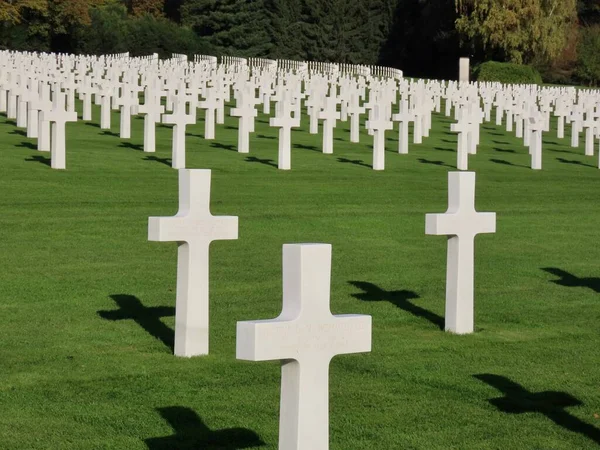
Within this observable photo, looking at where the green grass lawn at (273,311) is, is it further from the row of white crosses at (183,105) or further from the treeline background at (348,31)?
the treeline background at (348,31)

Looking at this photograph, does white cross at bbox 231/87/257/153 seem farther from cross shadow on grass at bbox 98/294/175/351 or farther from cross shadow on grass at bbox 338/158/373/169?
cross shadow on grass at bbox 98/294/175/351

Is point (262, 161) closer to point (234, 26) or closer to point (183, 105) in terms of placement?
point (183, 105)

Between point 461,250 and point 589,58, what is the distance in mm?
59986

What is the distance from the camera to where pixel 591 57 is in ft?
218

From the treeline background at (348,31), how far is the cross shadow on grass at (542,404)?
4932 centimetres

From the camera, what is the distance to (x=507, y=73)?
55000 millimetres

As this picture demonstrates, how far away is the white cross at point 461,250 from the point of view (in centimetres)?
860

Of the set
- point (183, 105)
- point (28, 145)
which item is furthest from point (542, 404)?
point (28, 145)

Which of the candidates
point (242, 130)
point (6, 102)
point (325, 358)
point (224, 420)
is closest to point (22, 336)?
point (224, 420)

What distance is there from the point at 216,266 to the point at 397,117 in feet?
39.9

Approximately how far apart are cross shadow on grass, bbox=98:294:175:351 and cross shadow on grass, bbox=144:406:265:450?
5.35 feet

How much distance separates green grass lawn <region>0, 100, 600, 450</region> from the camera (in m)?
6.32

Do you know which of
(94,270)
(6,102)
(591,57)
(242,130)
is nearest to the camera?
(94,270)

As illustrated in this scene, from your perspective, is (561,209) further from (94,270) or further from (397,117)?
(94,270)
